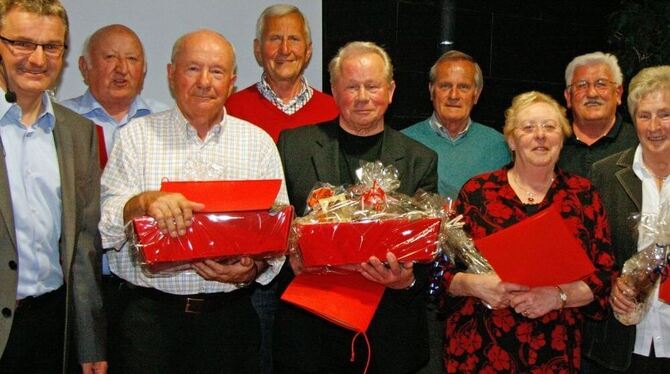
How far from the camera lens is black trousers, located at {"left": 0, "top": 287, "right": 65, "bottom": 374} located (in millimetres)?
A: 2480

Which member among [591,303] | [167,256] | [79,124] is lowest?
[591,303]

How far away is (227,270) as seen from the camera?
2.55 metres

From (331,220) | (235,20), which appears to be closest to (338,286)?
(331,220)

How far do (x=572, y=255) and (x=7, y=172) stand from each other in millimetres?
1950

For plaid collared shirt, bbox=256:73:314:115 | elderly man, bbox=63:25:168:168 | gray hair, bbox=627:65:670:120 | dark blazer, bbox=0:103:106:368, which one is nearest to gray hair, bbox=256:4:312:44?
plaid collared shirt, bbox=256:73:314:115

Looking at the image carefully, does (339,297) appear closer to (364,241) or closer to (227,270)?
(364,241)

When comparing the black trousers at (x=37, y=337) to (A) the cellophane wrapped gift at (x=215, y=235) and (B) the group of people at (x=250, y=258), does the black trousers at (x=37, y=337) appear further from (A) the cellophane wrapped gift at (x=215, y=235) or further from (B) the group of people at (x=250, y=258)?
(A) the cellophane wrapped gift at (x=215, y=235)

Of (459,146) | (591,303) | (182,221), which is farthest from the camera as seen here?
(459,146)

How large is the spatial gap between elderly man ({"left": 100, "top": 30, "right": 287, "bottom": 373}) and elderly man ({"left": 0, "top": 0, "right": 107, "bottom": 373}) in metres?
0.13

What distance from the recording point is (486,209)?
2.90m

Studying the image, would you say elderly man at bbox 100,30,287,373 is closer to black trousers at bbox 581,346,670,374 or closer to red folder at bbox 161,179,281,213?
red folder at bbox 161,179,281,213

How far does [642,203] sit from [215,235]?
1751 mm

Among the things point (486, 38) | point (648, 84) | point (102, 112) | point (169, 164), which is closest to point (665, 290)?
point (648, 84)

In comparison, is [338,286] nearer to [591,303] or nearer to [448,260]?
[448,260]
